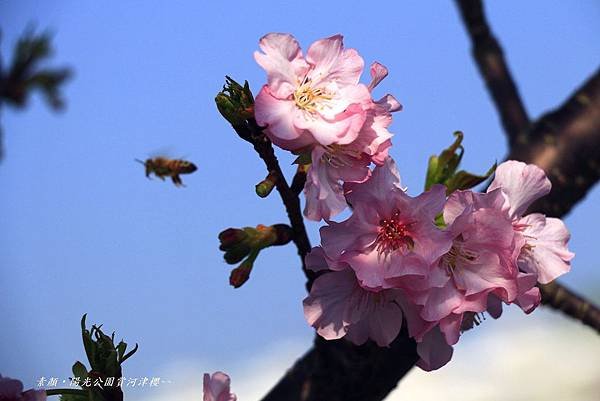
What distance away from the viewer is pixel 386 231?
692mm

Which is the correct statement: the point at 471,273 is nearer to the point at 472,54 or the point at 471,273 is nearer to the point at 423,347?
the point at 423,347

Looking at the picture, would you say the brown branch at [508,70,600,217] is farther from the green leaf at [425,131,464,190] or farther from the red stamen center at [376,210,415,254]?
the red stamen center at [376,210,415,254]

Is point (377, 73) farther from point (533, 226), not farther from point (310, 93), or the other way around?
point (533, 226)

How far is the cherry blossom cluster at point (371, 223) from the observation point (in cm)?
65

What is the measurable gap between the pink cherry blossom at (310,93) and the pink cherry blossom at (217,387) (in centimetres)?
23

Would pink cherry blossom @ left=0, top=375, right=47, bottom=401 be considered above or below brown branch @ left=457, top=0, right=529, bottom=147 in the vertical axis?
below

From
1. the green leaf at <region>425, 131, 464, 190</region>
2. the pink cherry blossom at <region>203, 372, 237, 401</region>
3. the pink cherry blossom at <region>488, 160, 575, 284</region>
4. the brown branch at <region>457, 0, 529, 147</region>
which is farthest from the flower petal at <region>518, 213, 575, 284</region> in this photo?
the brown branch at <region>457, 0, 529, 147</region>

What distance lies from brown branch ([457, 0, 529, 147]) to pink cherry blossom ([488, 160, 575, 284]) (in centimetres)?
79

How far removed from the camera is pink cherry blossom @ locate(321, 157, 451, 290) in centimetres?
66

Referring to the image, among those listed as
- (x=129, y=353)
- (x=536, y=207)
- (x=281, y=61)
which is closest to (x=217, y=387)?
(x=129, y=353)

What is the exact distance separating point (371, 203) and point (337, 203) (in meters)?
0.04

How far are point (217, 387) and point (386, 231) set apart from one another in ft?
0.73

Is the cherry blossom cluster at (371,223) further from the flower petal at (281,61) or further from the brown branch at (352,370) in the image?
the brown branch at (352,370)

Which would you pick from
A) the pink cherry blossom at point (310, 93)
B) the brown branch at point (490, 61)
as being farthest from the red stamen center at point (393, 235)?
the brown branch at point (490, 61)
